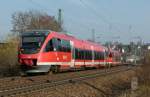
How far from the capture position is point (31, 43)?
2988 cm

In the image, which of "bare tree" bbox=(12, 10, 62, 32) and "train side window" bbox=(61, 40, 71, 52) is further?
"bare tree" bbox=(12, 10, 62, 32)

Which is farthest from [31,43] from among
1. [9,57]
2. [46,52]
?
[9,57]

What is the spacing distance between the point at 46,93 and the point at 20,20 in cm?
6644

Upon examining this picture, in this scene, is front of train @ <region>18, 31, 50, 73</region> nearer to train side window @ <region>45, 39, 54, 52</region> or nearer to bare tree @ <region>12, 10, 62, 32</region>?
train side window @ <region>45, 39, 54, 52</region>

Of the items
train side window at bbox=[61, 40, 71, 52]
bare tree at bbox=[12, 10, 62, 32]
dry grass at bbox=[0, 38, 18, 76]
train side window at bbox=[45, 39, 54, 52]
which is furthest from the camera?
bare tree at bbox=[12, 10, 62, 32]

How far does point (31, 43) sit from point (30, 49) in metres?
0.55

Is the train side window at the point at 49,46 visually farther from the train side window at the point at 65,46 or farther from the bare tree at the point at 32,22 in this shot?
the bare tree at the point at 32,22

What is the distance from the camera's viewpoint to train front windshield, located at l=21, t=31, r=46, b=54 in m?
29.5

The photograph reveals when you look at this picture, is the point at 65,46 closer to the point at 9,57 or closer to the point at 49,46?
the point at 49,46

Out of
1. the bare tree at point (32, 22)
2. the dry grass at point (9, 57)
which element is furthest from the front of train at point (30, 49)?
the bare tree at point (32, 22)

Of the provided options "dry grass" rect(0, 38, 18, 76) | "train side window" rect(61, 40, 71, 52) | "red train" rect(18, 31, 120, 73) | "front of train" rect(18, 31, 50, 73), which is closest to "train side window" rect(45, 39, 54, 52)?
"red train" rect(18, 31, 120, 73)

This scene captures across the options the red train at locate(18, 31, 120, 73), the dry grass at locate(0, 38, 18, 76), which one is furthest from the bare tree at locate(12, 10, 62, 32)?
the red train at locate(18, 31, 120, 73)

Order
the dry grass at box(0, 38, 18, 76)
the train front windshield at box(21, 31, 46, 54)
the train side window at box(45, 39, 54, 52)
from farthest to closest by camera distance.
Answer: the dry grass at box(0, 38, 18, 76)
the train side window at box(45, 39, 54, 52)
the train front windshield at box(21, 31, 46, 54)

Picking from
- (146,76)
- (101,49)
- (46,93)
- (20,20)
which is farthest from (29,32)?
(20,20)
